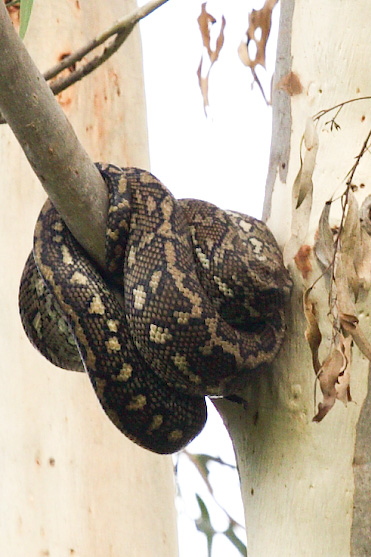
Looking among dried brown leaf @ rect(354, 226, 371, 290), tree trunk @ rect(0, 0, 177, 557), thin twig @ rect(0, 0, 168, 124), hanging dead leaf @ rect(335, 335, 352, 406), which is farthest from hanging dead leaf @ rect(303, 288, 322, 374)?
tree trunk @ rect(0, 0, 177, 557)

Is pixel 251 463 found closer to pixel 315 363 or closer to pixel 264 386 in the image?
pixel 264 386

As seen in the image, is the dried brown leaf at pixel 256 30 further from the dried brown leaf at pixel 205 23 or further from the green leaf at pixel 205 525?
the green leaf at pixel 205 525

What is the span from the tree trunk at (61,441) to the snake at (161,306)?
91cm

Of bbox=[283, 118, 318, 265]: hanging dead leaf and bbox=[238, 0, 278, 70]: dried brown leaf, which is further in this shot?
bbox=[238, 0, 278, 70]: dried brown leaf

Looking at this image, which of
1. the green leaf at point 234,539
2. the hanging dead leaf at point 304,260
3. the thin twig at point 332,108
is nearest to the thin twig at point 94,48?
the thin twig at point 332,108

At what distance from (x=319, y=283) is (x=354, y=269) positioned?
144 mm

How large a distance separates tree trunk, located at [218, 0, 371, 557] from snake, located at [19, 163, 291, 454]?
0.28 ft

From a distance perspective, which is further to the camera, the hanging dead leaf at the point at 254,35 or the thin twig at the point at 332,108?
the hanging dead leaf at the point at 254,35

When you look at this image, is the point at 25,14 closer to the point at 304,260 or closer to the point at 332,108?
the point at 332,108

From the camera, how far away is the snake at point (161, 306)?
193cm

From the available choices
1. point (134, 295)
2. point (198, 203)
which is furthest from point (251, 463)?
point (198, 203)

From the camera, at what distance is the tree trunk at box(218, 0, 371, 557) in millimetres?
1839

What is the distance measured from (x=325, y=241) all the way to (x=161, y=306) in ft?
1.38

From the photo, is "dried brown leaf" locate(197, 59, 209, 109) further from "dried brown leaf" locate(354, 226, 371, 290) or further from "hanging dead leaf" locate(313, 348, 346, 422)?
"hanging dead leaf" locate(313, 348, 346, 422)
